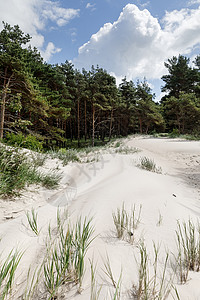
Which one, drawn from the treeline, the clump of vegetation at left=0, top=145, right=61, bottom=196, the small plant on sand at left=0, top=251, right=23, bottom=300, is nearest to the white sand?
the small plant on sand at left=0, top=251, right=23, bottom=300

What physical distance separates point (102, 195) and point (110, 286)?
4.95 feet

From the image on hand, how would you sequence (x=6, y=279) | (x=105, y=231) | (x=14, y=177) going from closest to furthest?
(x=6, y=279)
(x=105, y=231)
(x=14, y=177)

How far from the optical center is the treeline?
9.03 metres

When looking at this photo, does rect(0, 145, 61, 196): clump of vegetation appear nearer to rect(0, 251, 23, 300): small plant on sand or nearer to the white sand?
the white sand

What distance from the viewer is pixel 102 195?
2.29m

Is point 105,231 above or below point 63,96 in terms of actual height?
below

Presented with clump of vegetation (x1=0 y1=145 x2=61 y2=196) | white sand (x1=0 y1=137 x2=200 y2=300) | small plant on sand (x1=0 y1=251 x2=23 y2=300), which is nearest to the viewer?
small plant on sand (x1=0 y1=251 x2=23 y2=300)

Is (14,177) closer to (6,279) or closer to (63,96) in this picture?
(6,279)

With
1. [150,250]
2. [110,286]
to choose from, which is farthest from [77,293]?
[150,250]

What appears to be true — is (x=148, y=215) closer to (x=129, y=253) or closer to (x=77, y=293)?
(x=129, y=253)

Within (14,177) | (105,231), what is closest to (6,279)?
(105,231)

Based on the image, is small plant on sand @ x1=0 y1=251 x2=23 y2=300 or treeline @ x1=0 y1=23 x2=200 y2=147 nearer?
small plant on sand @ x1=0 y1=251 x2=23 y2=300

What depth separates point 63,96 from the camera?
20.9m

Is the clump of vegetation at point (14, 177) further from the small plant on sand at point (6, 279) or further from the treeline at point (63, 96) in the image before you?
the treeline at point (63, 96)
